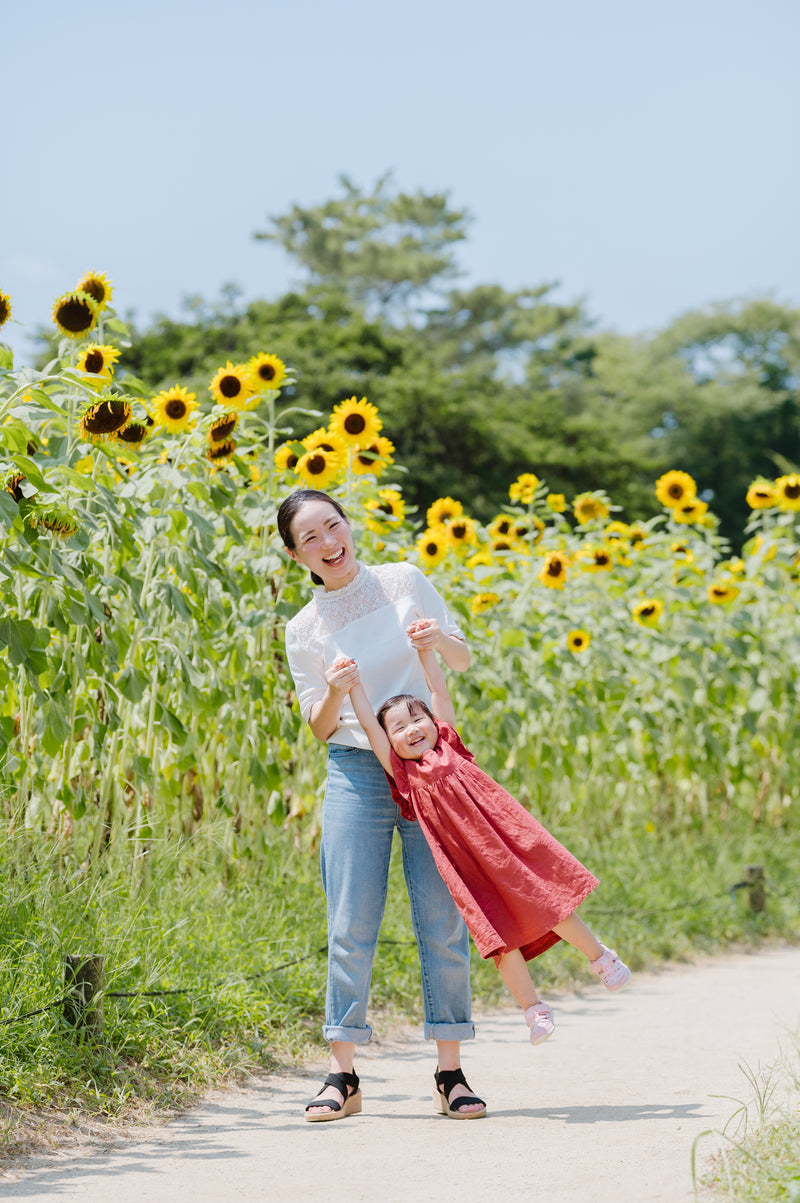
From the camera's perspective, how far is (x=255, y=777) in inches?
190

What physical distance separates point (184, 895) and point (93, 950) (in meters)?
0.66

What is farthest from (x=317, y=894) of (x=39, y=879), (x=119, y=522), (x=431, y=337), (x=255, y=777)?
(x=431, y=337)

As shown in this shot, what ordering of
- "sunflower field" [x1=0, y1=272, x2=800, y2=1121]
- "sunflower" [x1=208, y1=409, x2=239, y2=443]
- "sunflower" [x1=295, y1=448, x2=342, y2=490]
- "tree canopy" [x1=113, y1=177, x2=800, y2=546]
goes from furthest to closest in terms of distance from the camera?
"tree canopy" [x1=113, y1=177, x2=800, y2=546]
"sunflower" [x1=295, y1=448, x2=342, y2=490]
"sunflower" [x1=208, y1=409, x2=239, y2=443]
"sunflower field" [x1=0, y1=272, x2=800, y2=1121]

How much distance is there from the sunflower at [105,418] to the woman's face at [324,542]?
0.78m

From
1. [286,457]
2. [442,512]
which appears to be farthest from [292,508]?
[442,512]

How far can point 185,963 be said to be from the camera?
4012 millimetres

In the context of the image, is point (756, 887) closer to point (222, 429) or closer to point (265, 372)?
point (265, 372)

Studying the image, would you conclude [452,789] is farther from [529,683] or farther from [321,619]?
[529,683]

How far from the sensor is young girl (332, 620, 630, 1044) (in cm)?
334

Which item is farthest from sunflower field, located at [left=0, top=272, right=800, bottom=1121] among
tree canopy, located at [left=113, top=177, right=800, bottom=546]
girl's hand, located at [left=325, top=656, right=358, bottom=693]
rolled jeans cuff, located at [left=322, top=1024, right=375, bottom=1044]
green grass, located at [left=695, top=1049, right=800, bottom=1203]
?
tree canopy, located at [left=113, top=177, right=800, bottom=546]

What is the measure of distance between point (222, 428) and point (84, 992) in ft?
6.52

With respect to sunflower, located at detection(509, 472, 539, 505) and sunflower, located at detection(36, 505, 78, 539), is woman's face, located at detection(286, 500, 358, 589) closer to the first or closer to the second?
sunflower, located at detection(36, 505, 78, 539)

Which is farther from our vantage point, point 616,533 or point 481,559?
point 616,533

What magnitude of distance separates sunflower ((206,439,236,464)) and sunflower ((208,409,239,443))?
0.07 ft
